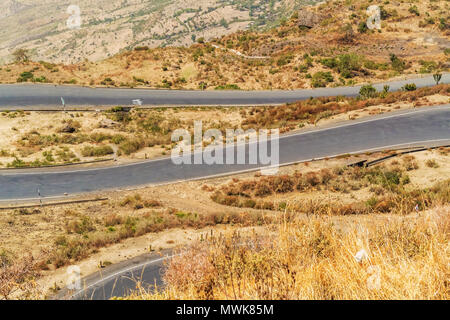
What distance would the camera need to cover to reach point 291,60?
62.7 m

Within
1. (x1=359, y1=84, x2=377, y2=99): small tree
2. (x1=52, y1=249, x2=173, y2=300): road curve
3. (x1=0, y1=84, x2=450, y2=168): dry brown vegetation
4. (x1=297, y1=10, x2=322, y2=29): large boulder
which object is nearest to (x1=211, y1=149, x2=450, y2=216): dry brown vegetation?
(x1=52, y1=249, x2=173, y2=300): road curve

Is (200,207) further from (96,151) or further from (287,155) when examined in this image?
(96,151)

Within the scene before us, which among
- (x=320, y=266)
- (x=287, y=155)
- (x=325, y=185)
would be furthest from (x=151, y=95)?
(x=320, y=266)

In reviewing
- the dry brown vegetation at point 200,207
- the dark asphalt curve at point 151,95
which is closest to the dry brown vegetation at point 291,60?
the dark asphalt curve at point 151,95

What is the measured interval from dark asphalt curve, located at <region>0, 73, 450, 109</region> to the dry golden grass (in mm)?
40036

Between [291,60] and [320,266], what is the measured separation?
6165 cm

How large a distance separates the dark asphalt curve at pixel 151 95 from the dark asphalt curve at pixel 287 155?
13557 mm

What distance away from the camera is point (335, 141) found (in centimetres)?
3142

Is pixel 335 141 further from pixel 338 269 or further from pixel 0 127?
pixel 0 127

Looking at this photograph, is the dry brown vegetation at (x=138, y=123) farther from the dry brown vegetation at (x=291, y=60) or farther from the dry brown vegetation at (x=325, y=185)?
the dry brown vegetation at (x=291, y=60)

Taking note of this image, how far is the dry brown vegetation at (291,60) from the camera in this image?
181ft

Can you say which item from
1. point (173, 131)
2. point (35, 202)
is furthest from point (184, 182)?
point (173, 131)

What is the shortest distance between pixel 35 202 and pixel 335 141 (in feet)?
80.4

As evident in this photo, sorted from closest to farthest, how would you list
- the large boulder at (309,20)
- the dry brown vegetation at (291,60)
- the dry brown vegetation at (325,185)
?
the dry brown vegetation at (325,185), the dry brown vegetation at (291,60), the large boulder at (309,20)
